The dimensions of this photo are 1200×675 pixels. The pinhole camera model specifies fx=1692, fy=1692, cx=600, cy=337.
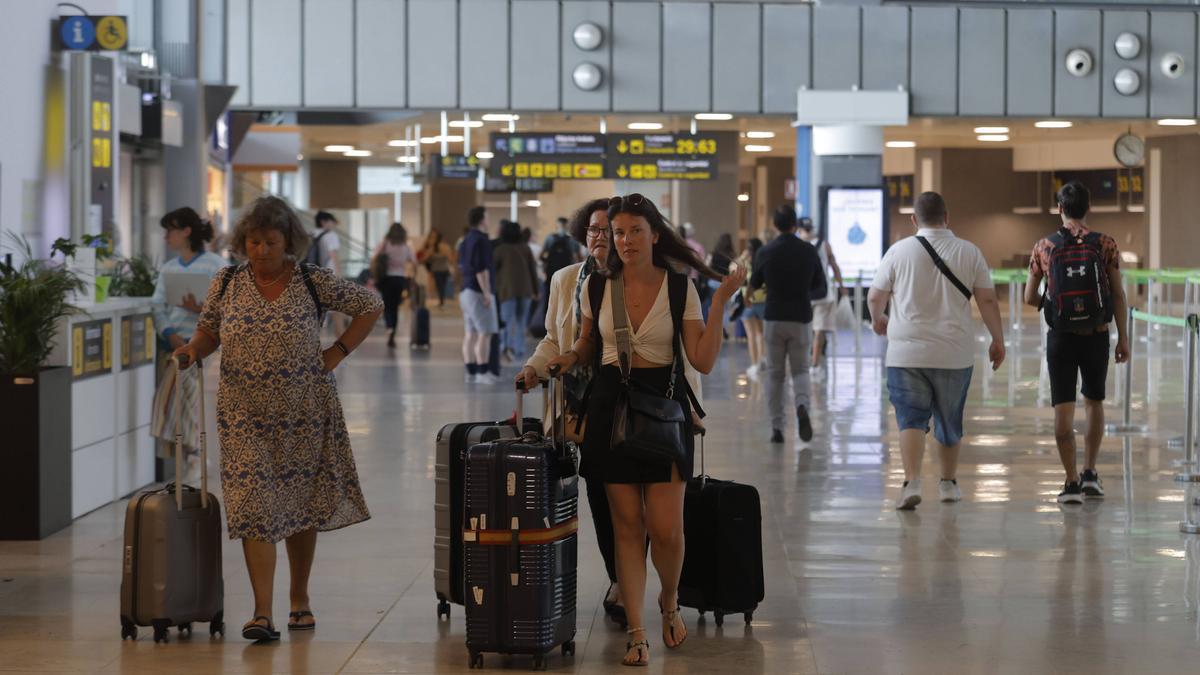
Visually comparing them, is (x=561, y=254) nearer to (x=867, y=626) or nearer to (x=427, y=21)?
(x=427, y=21)

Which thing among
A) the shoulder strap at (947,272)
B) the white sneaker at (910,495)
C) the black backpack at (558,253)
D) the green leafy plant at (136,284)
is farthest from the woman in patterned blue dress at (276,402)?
the black backpack at (558,253)

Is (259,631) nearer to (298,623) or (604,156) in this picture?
(298,623)

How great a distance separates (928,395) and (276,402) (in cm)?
414

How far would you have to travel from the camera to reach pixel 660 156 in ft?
87.9

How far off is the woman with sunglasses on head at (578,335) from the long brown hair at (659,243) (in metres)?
0.11

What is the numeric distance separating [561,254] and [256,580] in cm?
1400

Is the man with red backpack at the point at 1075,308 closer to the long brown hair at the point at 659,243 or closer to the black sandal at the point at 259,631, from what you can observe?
the long brown hair at the point at 659,243

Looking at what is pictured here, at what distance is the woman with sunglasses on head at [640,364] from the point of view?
5.66 m

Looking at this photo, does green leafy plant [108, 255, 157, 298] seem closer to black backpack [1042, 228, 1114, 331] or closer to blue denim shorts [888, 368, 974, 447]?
blue denim shorts [888, 368, 974, 447]

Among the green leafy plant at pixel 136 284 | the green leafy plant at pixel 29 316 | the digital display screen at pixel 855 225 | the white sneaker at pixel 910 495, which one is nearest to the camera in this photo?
the green leafy plant at pixel 29 316

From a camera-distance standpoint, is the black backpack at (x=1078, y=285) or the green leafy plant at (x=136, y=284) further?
the green leafy plant at (x=136, y=284)

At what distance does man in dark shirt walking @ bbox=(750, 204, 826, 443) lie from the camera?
11.8m

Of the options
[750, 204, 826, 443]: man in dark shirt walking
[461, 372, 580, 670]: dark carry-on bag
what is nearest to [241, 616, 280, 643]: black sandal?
[461, 372, 580, 670]: dark carry-on bag

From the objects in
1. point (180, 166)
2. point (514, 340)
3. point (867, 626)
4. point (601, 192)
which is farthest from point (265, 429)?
point (601, 192)
